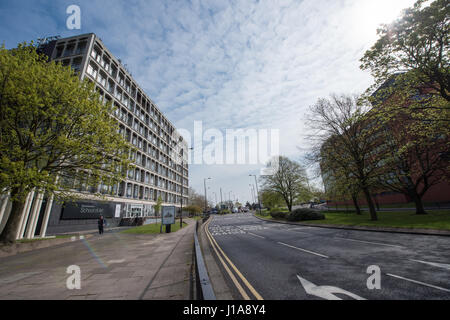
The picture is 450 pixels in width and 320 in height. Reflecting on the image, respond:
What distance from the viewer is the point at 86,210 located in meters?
24.5

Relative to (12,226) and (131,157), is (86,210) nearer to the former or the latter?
(12,226)

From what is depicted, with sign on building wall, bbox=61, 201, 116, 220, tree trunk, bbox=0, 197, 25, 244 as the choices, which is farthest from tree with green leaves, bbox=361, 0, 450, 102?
sign on building wall, bbox=61, 201, 116, 220

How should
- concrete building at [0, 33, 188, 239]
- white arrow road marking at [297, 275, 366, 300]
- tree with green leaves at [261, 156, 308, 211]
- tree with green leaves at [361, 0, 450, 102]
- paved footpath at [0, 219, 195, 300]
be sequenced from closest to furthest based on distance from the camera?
1. white arrow road marking at [297, 275, 366, 300]
2. paved footpath at [0, 219, 195, 300]
3. tree with green leaves at [361, 0, 450, 102]
4. concrete building at [0, 33, 188, 239]
5. tree with green leaves at [261, 156, 308, 211]

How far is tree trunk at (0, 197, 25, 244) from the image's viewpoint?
33.7 ft

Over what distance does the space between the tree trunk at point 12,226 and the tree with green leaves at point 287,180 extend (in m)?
36.8

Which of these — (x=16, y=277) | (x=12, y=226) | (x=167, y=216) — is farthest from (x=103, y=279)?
(x=167, y=216)

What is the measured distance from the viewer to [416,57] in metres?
10.5

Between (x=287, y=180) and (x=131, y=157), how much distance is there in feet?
108

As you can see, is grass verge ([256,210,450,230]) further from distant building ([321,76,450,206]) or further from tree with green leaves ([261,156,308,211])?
tree with green leaves ([261,156,308,211])

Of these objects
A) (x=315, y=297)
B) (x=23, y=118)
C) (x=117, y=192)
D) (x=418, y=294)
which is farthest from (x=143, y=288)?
(x=117, y=192)

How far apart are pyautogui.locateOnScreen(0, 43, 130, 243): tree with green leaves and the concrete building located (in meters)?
2.45

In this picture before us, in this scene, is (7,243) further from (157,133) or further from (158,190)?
(157,133)

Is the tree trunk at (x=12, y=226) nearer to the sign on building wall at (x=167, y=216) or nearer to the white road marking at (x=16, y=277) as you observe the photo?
the white road marking at (x=16, y=277)

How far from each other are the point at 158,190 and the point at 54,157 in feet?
119
